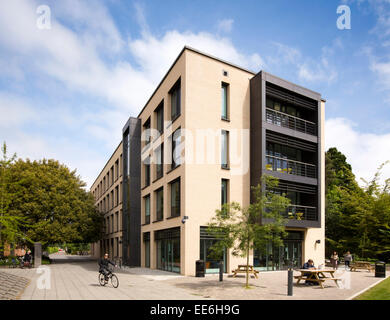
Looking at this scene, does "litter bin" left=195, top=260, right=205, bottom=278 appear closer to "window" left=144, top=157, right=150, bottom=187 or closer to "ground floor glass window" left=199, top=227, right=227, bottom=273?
"ground floor glass window" left=199, top=227, right=227, bottom=273

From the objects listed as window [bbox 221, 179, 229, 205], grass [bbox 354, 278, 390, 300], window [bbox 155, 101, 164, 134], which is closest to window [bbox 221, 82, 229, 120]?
window [bbox 221, 179, 229, 205]

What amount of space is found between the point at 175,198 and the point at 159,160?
5.53 meters

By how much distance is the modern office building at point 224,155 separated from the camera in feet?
75.2

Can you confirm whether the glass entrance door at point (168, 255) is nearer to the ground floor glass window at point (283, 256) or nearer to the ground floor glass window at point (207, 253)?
the ground floor glass window at point (207, 253)

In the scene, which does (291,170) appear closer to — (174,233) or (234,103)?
(234,103)

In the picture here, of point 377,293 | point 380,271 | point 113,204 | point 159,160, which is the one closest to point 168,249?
point 159,160

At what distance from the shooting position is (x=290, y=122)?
27578mm

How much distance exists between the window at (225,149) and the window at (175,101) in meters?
3.77

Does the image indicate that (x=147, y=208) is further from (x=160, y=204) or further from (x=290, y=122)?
(x=290, y=122)

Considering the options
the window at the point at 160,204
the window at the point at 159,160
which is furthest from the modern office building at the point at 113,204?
the window at the point at 159,160

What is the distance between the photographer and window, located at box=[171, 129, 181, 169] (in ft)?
80.7

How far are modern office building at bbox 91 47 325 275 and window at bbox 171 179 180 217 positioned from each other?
0.24 feet
